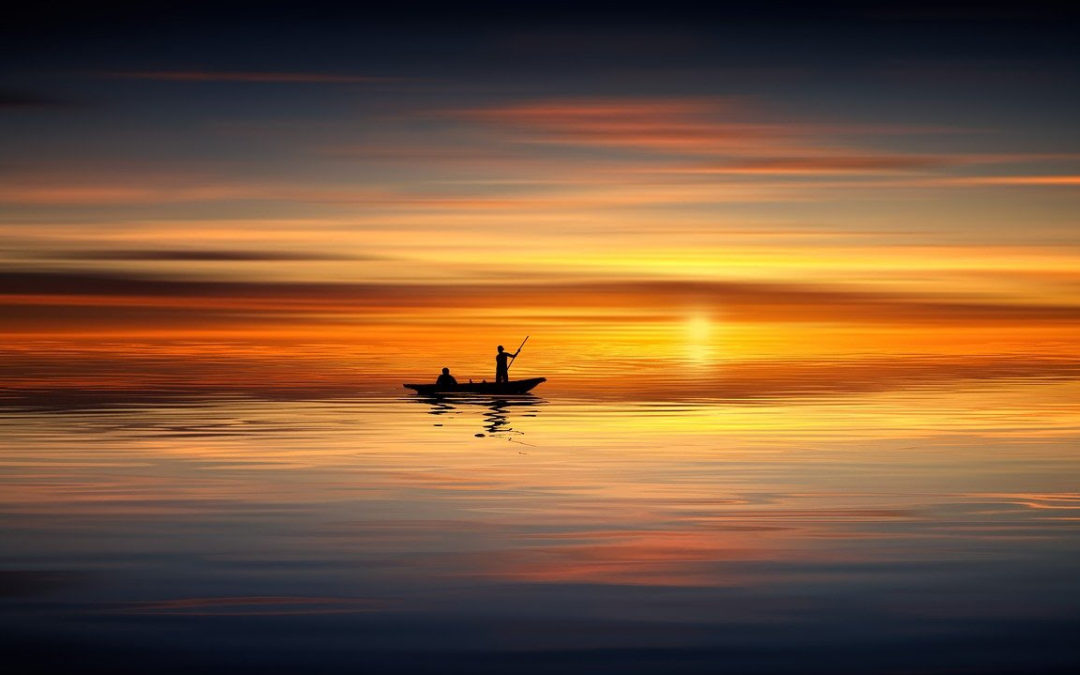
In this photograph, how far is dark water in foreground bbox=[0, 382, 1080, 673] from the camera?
16.0 m

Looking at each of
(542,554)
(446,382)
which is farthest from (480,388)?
(542,554)

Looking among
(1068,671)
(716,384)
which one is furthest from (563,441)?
(716,384)

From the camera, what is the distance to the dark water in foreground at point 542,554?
632 inches

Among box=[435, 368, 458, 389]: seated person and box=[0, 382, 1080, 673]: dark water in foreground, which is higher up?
box=[435, 368, 458, 389]: seated person

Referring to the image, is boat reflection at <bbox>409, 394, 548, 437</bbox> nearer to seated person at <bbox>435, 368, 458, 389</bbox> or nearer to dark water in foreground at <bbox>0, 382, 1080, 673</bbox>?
seated person at <bbox>435, 368, 458, 389</bbox>

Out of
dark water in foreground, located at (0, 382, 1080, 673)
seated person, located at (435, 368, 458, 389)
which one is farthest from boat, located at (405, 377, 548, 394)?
dark water in foreground, located at (0, 382, 1080, 673)

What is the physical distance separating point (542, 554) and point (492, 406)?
36682mm

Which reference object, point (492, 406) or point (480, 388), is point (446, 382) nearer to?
point (480, 388)

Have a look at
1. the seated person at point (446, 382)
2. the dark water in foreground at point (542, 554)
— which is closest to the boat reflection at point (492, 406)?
the seated person at point (446, 382)

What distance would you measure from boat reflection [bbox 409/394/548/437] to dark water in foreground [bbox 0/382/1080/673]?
438 centimetres

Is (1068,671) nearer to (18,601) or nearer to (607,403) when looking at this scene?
(18,601)

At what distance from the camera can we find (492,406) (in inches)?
2301

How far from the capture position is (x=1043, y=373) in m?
88.1

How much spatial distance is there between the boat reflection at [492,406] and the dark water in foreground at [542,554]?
438cm
